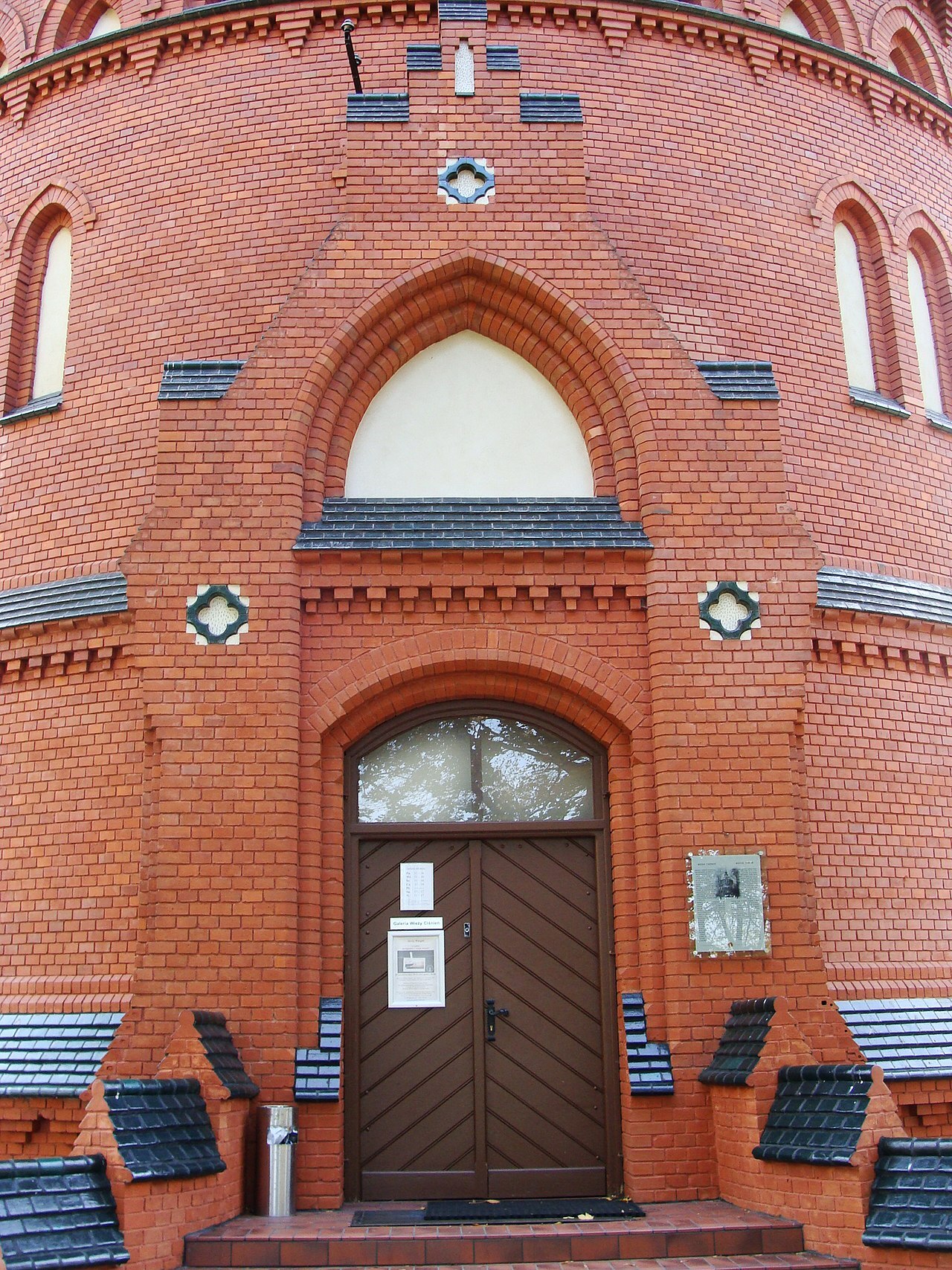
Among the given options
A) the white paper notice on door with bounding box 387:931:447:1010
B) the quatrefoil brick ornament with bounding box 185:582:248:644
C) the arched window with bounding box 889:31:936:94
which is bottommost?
the white paper notice on door with bounding box 387:931:447:1010

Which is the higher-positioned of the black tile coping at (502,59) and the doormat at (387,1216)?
the black tile coping at (502,59)

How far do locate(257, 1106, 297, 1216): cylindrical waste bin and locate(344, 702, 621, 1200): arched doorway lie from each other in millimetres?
652

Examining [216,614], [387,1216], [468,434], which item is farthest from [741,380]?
[387,1216]

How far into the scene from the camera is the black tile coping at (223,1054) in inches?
283

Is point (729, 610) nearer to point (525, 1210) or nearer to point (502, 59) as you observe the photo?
point (525, 1210)

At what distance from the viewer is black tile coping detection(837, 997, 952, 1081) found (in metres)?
8.16

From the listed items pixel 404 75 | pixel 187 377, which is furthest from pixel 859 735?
pixel 404 75

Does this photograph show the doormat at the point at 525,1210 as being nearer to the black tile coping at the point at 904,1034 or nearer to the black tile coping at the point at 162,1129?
the black tile coping at the point at 162,1129

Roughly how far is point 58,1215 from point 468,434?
18.7 feet

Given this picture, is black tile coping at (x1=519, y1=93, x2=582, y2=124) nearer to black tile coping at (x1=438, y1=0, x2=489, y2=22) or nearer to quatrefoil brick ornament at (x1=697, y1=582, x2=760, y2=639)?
black tile coping at (x1=438, y1=0, x2=489, y2=22)

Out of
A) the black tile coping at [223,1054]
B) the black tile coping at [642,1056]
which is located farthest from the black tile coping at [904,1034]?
the black tile coping at [223,1054]

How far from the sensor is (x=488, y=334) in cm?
943

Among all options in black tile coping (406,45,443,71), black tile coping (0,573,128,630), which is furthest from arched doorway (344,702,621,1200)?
black tile coping (406,45,443,71)

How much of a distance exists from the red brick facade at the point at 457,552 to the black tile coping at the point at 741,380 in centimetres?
10
